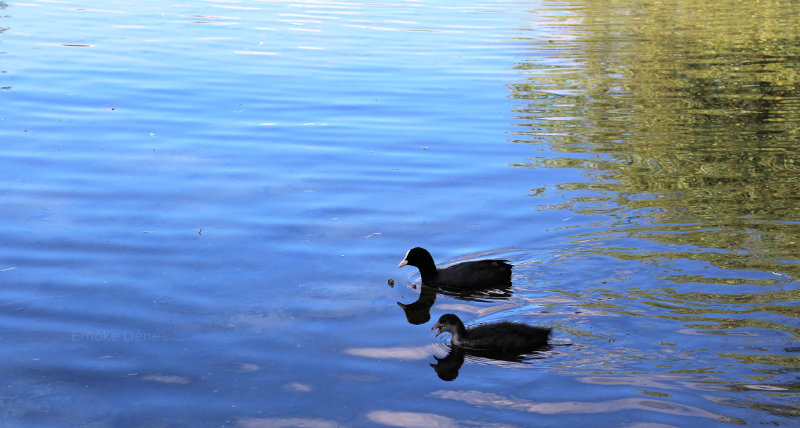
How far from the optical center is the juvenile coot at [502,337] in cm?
845

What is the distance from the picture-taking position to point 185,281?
10133 millimetres

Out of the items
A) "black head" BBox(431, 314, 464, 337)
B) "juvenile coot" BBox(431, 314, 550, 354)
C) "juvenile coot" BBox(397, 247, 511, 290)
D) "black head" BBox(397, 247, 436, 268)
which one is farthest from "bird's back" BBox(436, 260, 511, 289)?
"juvenile coot" BBox(431, 314, 550, 354)

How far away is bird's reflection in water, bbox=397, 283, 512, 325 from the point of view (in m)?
9.67

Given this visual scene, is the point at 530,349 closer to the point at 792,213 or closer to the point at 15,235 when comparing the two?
the point at 792,213

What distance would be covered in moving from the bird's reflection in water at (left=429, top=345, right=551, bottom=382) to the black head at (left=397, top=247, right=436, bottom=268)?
192cm

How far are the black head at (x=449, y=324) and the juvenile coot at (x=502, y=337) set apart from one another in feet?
0.04

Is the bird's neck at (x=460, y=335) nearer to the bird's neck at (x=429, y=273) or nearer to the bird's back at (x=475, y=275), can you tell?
the bird's back at (x=475, y=275)

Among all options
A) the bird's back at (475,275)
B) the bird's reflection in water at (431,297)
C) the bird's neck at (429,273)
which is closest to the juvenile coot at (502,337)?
the bird's reflection in water at (431,297)

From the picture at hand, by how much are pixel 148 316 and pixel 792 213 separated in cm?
797

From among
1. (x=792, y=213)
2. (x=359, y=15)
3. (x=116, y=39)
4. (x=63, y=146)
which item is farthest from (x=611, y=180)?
(x=359, y=15)

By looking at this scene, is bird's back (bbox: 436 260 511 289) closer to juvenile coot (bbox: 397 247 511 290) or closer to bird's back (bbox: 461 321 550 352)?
juvenile coot (bbox: 397 247 511 290)

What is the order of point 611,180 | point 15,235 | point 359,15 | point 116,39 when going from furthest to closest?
point 359,15 < point 116,39 < point 611,180 < point 15,235

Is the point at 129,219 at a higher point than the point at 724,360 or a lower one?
higher

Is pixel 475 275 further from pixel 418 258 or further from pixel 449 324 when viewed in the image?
pixel 449 324
